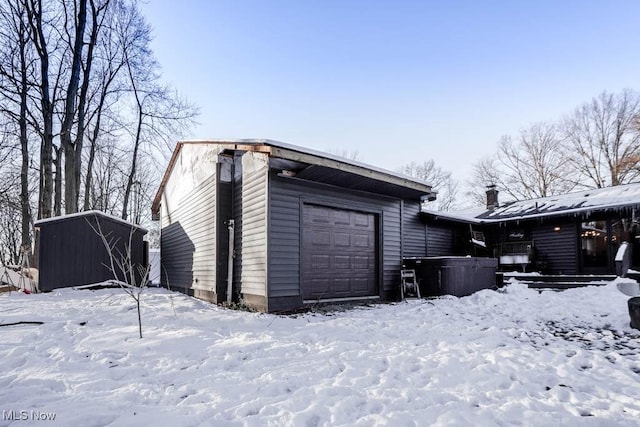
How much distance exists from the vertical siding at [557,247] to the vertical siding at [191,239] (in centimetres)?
1171

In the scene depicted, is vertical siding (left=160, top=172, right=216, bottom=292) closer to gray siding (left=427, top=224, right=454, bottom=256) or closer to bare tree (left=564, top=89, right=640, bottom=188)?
gray siding (left=427, top=224, right=454, bottom=256)

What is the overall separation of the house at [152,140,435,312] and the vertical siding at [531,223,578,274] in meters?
6.71

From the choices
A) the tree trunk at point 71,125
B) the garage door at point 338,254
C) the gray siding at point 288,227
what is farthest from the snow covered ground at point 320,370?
the tree trunk at point 71,125

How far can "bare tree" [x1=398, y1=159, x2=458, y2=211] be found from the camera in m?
29.2

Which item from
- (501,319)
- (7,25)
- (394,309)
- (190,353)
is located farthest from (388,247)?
(7,25)

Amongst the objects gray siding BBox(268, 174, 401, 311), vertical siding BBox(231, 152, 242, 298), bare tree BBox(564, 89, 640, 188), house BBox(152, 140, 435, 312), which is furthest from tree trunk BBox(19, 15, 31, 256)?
bare tree BBox(564, 89, 640, 188)

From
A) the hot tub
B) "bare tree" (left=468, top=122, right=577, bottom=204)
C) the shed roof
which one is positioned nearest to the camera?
the shed roof

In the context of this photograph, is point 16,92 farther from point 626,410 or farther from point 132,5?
point 626,410

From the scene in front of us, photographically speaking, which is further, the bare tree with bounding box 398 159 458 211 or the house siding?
the bare tree with bounding box 398 159 458 211

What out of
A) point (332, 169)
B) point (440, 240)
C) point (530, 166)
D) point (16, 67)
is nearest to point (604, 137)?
point (530, 166)

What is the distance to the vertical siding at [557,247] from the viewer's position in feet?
38.8

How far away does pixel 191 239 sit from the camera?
31.1 feet
